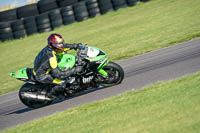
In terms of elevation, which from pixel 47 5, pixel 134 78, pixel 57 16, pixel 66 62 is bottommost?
pixel 134 78

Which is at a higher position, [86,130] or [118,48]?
[86,130]

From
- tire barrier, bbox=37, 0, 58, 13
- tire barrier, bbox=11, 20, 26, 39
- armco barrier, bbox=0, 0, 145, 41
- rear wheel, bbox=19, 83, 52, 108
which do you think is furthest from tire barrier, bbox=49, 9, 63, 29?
rear wheel, bbox=19, 83, 52, 108

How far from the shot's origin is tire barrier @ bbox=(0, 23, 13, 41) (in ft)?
66.5

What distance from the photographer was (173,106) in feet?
19.1

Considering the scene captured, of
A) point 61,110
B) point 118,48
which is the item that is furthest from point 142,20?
point 61,110

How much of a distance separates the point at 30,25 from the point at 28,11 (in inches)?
75.6

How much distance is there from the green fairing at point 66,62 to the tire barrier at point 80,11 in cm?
1217

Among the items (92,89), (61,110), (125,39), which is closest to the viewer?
(61,110)

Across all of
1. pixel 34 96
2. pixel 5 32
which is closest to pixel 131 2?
pixel 5 32

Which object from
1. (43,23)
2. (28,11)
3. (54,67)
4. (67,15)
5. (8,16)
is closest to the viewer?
(54,67)

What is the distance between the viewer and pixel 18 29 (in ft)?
68.7

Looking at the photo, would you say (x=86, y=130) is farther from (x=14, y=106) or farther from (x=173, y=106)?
(x=14, y=106)

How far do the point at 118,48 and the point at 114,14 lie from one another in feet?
23.7

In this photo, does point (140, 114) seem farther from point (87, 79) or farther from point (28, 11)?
point (28, 11)
